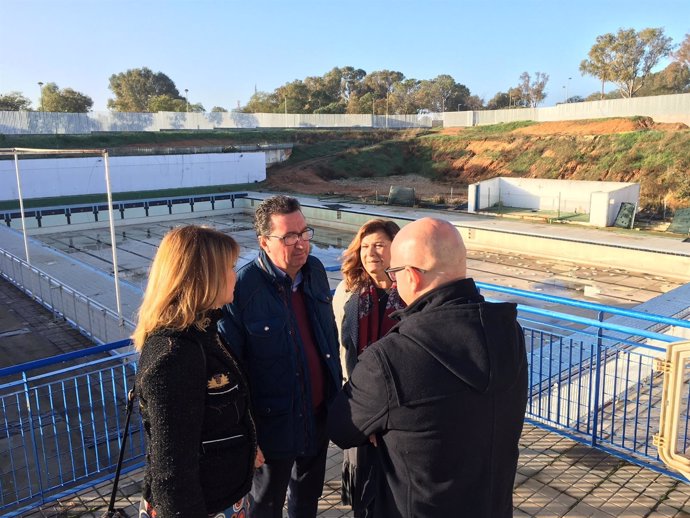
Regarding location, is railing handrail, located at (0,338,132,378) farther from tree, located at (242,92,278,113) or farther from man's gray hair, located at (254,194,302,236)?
tree, located at (242,92,278,113)

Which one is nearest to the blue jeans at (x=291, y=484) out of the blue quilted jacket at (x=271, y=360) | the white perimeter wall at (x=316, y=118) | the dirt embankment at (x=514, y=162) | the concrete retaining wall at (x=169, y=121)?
the blue quilted jacket at (x=271, y=360)

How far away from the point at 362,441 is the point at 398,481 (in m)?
0.16

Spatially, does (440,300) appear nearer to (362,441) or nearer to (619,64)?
(362,441)

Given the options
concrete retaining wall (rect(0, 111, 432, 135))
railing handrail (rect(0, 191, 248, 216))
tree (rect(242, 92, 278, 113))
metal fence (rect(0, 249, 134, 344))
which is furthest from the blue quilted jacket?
tree (rect(242, 92, 278, 113))

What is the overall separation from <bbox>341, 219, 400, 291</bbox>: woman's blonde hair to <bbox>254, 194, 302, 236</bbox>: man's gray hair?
543 millimetres

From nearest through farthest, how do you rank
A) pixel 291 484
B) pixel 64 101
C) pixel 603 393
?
pixel 291 484 < pixel 603 393 < pixel 64 101

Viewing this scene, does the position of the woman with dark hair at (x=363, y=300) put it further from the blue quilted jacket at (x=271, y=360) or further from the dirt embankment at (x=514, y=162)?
the dirt embankment at (x=514, y=162)

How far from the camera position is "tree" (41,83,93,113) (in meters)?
53.4

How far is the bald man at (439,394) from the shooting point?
1530 mm

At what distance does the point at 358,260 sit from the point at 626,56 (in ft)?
204

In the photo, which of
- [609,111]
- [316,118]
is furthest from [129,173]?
[609,111]

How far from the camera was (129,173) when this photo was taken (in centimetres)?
2880

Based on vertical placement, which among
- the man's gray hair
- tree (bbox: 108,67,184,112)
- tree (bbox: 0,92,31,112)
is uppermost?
tree (bbox: 108,67,184,112)

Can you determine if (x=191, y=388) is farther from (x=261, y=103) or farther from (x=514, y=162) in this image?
(x=261, y=103)
